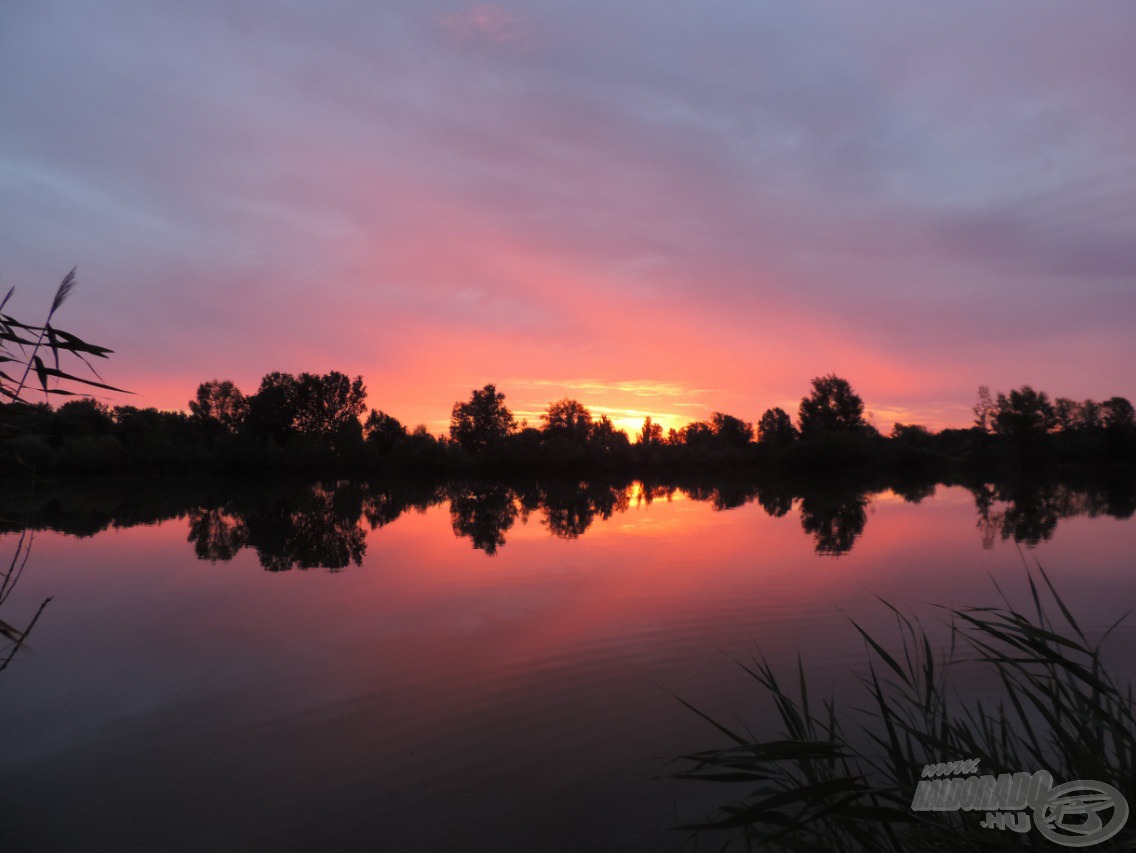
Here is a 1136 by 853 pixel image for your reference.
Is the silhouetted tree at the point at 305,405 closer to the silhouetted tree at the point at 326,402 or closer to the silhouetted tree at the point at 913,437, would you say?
the silhouetted tree at the point at 326,402

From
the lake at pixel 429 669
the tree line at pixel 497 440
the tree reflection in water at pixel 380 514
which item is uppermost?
the tree line at pixel 497 440

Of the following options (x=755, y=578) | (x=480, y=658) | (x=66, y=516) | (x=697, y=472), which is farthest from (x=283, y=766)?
(x=697, y=472)

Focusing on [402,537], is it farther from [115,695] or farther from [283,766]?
[283,766]

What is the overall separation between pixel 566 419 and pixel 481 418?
12.0 meters

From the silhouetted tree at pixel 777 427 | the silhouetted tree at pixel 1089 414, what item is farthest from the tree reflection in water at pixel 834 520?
the silhouetted tree at pixel 1089 414

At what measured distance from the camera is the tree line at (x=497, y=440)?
2100 inches

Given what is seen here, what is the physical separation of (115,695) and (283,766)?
2778 millimetres

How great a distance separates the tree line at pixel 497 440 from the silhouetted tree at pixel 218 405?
0.13 meters

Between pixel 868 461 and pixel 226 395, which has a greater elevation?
pixel 226 395

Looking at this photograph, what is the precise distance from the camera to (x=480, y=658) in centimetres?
751

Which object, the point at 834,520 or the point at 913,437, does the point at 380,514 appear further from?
the point at 913,437

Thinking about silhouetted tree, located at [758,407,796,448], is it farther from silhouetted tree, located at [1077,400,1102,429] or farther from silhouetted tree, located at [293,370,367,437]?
silhouetted tree, located at [293,370,367,437]

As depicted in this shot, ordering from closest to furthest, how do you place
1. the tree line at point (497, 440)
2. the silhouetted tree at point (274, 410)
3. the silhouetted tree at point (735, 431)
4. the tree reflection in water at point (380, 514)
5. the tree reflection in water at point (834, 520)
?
the tree reflection in water at point (834, 520) < the tree reflection in water at point (380, 514) < the tree line at point (497, 440) < the silhouetted tree at point (274, 410) < the silhouetted tree at point (735, 431)

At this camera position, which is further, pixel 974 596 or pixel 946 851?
pixel 974 596
